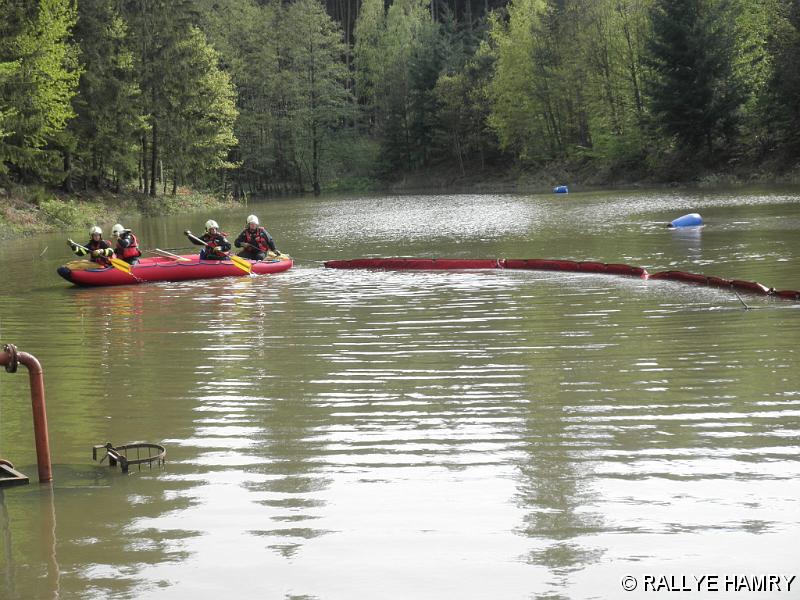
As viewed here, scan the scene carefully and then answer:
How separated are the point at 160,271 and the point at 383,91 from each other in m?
76.5

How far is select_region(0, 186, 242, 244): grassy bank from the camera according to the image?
37.9 meters

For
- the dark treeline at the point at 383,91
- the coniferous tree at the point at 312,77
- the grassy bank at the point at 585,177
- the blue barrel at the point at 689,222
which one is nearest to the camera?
the blue barrel at the point at 689,222

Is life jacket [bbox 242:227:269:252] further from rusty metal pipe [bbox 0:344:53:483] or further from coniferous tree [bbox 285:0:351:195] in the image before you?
coniferous tree [bbox 285:0:351:195]

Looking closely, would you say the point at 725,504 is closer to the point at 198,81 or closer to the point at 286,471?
the point at 286,471

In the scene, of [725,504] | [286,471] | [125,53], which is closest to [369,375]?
[286,471]

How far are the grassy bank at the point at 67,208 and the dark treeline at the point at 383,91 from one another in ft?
3.79

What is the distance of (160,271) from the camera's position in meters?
22.0

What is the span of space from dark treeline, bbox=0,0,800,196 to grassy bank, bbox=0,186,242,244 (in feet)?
3.79

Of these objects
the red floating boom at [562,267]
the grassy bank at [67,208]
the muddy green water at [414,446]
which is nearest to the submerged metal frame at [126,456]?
the muddy green water at [414,446]

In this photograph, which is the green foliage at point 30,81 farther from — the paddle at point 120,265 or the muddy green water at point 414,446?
the muddy green water at point 414,446

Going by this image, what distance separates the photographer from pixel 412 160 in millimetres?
90688

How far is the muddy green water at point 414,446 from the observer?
5.43m

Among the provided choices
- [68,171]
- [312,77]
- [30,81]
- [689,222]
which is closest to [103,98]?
[68,171]

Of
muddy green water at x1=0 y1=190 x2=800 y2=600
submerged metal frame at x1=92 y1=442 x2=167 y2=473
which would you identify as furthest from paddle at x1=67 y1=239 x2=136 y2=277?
submerged metal frame at x1=92 y1=442 x2=167 y2=473
